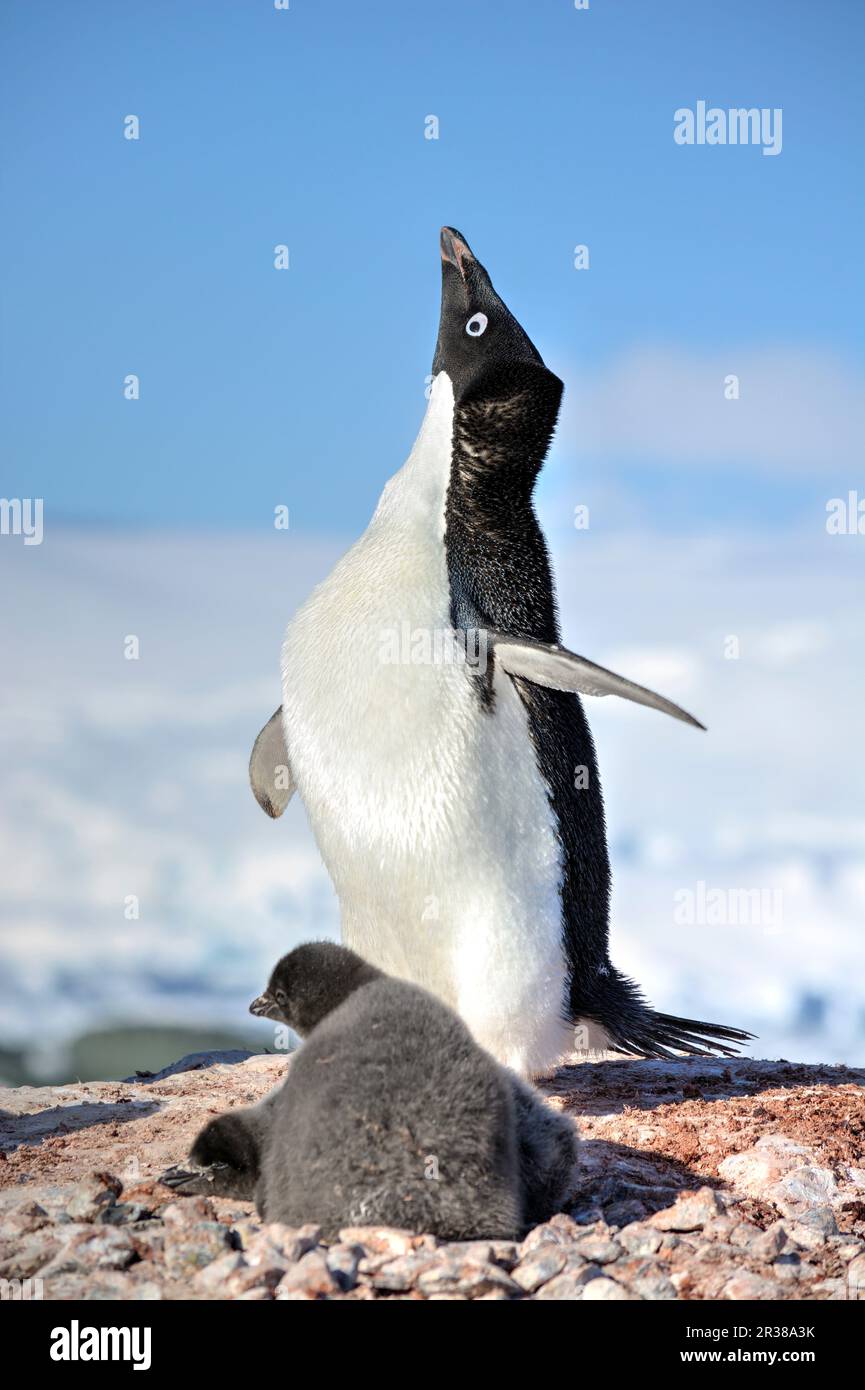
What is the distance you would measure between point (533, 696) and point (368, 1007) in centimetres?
150

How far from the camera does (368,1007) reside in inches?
130

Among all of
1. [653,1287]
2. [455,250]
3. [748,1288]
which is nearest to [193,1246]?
[653,1287]

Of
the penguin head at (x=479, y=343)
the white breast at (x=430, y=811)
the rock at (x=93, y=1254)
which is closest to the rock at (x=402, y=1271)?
the rock at (x=93, y=1254)

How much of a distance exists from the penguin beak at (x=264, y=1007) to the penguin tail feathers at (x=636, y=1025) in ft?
3.94

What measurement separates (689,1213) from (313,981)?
1123 mm

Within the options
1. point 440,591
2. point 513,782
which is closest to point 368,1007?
point 513,782

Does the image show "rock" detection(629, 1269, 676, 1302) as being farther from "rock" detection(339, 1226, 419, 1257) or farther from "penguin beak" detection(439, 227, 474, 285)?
"penguin beak" detection(439, 227, 474, 285)

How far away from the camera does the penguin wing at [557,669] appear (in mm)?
4238

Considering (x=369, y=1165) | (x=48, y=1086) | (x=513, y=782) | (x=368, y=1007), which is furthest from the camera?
(x=48, y=1086)

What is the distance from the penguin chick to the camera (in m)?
3.02

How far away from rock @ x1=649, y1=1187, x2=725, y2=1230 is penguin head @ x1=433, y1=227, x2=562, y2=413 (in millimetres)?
2554

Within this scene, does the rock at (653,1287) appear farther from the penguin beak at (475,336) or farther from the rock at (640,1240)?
the penguin beak at (475,336)

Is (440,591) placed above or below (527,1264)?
above
